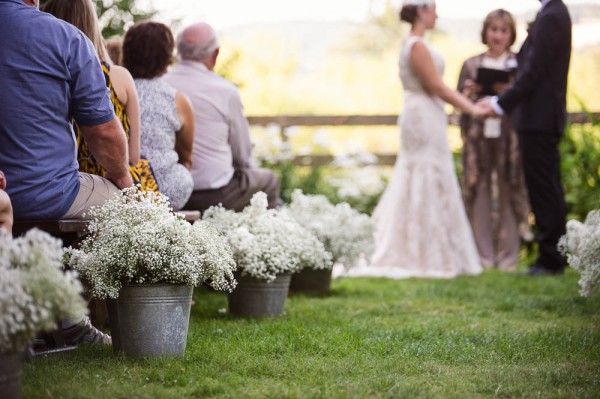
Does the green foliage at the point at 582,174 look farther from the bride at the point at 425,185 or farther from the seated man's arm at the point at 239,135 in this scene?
the seated man's arm at the point at 239,135

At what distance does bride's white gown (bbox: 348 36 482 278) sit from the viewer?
7.66 metres

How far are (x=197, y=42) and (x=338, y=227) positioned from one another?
1.64 m

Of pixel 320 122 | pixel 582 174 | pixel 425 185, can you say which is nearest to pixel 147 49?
pixel 425 185

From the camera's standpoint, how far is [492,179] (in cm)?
856

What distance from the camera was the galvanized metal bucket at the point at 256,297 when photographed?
5.00 metres

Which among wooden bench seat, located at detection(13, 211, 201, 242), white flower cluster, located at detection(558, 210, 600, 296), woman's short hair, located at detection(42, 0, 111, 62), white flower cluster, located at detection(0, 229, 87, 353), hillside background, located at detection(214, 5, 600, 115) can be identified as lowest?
hillside background, located at detection(214, 5, 600, 115)

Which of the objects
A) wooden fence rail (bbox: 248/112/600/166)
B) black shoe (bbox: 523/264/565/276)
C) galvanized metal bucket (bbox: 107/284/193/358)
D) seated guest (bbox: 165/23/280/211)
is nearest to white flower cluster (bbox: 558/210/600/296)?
galvanized metal bucket (bbox: 107/284/193/358)

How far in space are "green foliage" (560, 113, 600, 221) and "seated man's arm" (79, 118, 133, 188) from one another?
621 cm

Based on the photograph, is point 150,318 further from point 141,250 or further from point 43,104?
point 43,104

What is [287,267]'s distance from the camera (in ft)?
16.2

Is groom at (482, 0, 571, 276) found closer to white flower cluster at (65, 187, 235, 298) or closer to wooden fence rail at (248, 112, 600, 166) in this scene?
wooden fence rail at (248, 112, 600, 166)

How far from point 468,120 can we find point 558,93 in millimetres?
1475

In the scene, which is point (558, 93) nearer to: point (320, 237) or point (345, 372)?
point (320, 237)

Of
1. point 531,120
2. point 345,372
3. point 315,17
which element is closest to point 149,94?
point 345,372
